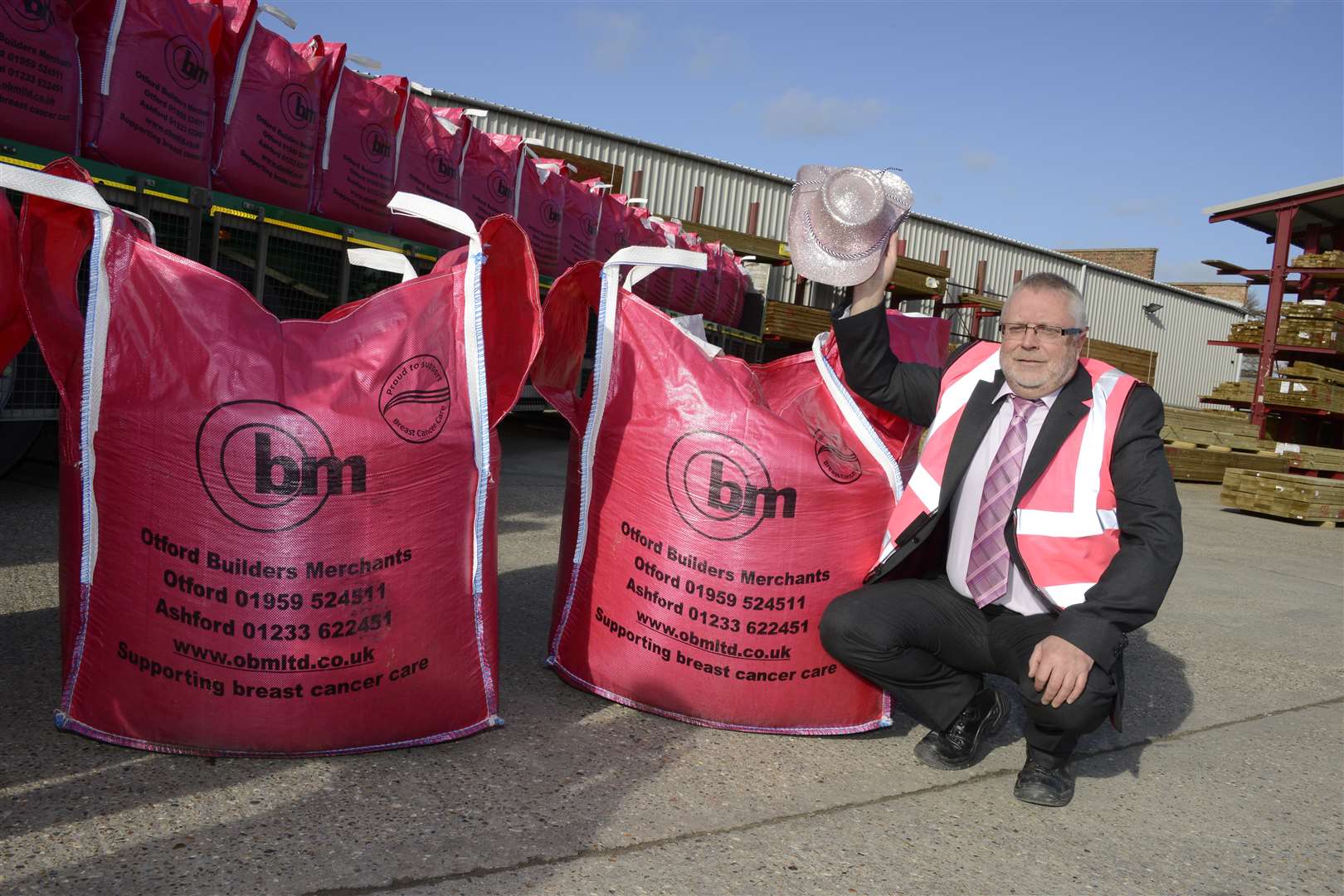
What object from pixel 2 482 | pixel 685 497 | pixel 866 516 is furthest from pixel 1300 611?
pixel 2 482

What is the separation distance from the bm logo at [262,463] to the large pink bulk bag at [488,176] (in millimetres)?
4059

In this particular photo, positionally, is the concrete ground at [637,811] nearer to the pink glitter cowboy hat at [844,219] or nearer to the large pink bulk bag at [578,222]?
the pink glitter cowboy hat at [844,219]

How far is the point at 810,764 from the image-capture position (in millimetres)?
2430

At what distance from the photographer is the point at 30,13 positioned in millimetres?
3473

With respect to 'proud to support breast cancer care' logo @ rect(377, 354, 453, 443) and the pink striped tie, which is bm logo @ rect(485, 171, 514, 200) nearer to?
'proud to support breast cancer care' logo @ rect(377, 354, 453, 443)

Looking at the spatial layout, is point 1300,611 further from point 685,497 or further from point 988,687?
point 685,497

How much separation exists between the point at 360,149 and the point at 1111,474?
405 cm

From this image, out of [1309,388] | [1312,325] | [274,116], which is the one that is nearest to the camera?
[274,116]

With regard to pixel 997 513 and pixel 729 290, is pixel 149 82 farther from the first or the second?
pixel 729 290

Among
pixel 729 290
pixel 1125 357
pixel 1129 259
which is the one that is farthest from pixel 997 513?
pixel 1129 259

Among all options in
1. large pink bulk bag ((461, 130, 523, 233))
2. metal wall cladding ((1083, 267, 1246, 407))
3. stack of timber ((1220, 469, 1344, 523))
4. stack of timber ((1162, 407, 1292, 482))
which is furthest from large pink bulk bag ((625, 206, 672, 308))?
metal wall cladding ((1083, 267, 1246, 407))

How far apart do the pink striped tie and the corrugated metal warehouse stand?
9.27m

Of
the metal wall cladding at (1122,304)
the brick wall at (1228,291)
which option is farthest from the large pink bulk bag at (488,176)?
the brick wall at (1228,291)

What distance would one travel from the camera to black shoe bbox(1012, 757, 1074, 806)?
7.75ft
